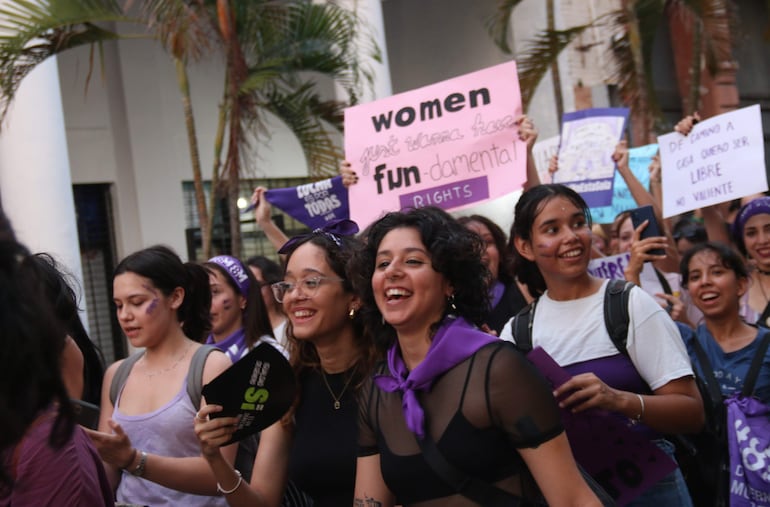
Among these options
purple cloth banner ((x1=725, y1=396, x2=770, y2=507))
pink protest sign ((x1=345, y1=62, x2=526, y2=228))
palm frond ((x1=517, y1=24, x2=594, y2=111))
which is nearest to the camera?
purple cloth banner ((x1=725, y1=396, x2=770, y2=507))

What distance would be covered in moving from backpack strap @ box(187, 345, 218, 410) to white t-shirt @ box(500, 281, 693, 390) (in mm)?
1256

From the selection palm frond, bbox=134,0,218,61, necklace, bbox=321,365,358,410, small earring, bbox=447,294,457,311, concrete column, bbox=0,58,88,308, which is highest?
palm frond, bbox=134,0,218,61

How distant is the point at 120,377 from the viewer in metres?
4.17

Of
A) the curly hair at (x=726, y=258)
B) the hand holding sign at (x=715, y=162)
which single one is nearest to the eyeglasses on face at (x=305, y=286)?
the curly hair at (x=726, y=258)

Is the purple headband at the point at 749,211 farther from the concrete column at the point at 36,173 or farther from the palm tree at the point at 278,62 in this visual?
the concrete column at the point at 36,173

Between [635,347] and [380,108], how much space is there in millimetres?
3040

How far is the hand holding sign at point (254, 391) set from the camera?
10.4 feet

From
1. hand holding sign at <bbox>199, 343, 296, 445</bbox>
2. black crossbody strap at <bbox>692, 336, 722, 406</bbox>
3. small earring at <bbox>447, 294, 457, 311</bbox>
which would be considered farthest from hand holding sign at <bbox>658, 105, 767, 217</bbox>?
hand holding sign at <bbox>199, 343, 296, 445</bbox>

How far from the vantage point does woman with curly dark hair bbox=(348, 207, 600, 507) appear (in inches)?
107

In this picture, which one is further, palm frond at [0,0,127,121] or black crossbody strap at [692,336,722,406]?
palm frond at [0,0,127,121]

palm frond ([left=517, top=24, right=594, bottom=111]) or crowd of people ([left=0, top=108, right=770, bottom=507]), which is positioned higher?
palm frond ([left=517, top=24, right=594, bottom=111])

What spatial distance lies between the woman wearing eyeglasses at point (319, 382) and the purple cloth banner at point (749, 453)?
181 cm

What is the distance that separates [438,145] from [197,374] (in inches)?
97.6

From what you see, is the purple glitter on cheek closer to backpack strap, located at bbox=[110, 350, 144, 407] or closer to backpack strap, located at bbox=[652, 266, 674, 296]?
backpack strap, located at bbox=[110, 350, 144, 407]
